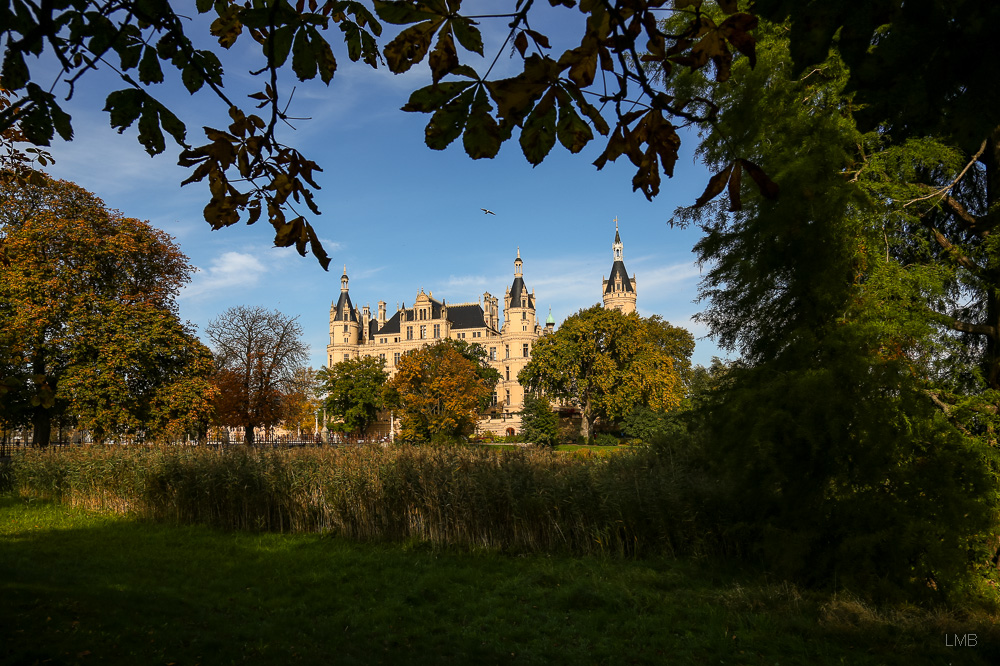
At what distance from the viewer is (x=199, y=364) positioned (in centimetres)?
2273

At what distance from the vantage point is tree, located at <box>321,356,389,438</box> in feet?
168

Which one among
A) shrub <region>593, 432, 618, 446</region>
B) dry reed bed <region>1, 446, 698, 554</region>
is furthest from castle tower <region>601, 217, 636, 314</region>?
dry reed bed <region>1, 446, 698, 554</region>

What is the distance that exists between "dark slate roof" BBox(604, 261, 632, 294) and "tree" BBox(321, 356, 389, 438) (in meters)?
37.6

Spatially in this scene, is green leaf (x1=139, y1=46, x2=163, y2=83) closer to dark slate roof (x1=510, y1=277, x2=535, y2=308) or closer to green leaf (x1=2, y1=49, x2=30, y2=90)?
green leaf (x1=2, y1=49, x2=30, y2=90)

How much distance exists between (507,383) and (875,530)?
77.2m

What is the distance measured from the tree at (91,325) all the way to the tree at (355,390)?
27755mm

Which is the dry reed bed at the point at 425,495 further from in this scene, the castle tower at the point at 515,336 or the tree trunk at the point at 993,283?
the castle tower at the point at 515,336

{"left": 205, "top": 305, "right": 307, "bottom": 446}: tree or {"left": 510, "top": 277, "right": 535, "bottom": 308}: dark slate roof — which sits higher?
{"left": 510, "top": 277, "right": 535, "bottom": 308}: dark slate roof

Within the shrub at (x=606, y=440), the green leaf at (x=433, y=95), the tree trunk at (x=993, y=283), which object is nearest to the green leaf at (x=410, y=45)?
the green leaf at (x=433, y=95)

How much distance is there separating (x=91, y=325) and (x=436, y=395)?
24.5m

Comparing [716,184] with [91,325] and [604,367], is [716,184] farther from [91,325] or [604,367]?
[604,367]

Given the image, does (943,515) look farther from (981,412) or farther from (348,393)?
(348,393)

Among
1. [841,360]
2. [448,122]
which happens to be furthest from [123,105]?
[841,360]

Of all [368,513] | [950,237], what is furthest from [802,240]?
[368,513]
